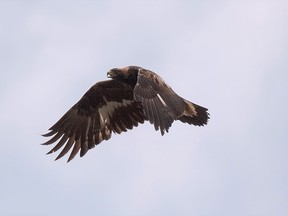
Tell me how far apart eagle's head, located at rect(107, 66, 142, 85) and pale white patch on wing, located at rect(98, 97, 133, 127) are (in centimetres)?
84

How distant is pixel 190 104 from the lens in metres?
18.8

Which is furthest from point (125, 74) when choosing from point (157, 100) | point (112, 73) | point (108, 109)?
point (157, 100)

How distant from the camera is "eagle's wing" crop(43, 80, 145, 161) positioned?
65.7ft

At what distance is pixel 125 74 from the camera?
63.1 ft

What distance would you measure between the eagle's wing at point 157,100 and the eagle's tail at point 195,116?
0.69 meters

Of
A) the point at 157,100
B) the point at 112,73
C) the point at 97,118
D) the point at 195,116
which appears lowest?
the point at 157,100

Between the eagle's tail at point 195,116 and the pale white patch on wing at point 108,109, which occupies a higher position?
the pale white patch on wing at point 108,109

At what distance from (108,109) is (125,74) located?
1.25m

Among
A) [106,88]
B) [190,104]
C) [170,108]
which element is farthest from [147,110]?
[106,88]

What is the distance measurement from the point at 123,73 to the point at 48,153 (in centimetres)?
214

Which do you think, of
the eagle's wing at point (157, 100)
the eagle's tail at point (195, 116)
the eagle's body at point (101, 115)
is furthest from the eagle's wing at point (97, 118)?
the eagle's wing at point (157, 100)

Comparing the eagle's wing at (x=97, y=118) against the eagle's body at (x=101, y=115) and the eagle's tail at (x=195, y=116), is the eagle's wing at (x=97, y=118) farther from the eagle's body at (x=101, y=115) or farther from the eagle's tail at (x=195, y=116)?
the eagle's tail at (x=195, y=116)

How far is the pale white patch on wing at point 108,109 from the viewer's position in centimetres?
2019

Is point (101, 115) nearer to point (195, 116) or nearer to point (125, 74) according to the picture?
point (125, 74)
